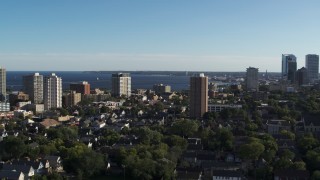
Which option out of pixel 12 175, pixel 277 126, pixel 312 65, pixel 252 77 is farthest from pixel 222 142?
pixel 312 65

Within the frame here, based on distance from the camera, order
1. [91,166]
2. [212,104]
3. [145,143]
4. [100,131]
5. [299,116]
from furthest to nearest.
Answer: [212,104] < [299,116] < [100,131] < [145,143] < [91,166]

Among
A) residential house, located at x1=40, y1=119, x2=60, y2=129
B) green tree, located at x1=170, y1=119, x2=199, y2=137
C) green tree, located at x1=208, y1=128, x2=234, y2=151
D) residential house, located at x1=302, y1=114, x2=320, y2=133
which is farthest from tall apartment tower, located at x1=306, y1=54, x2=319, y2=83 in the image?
green tree, located at x1=208, y1=128, x2=234, y2=151

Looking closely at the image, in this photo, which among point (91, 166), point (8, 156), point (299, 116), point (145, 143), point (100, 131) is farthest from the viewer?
point (299, 116)

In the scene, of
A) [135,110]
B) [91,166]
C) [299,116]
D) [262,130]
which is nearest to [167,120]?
[135,110]

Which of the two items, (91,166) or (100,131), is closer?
(91,166)

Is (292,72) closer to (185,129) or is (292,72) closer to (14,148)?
(185,129)

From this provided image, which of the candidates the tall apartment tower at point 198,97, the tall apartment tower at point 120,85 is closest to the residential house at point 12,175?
the tall apartment tower at point 198,97

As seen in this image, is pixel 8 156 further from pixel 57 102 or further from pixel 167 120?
pixel 57 102
